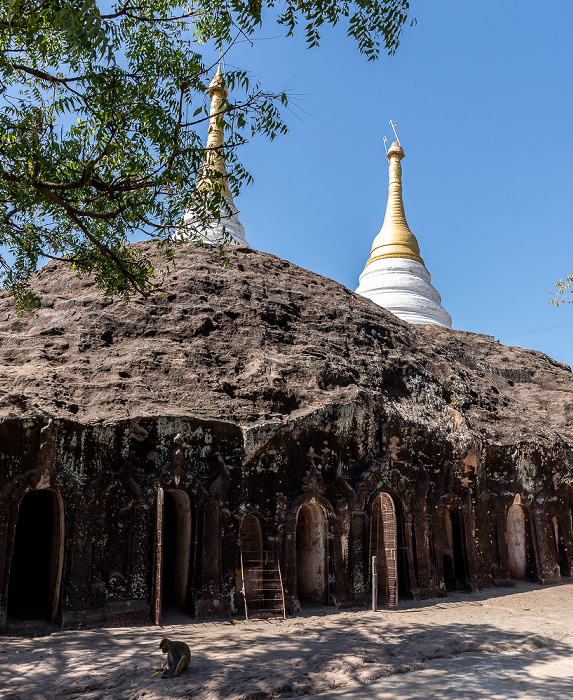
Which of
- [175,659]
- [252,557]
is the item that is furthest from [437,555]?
[175,659]

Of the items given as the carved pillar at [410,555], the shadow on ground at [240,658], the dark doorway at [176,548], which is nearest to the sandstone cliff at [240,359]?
the dark doorway at [176,548]

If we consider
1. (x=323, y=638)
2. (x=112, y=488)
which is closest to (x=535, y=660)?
(x=323, y=638)

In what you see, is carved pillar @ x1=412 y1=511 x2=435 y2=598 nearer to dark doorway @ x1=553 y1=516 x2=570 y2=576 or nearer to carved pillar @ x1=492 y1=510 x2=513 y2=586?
carved pillar @ x1=492 y1=510 x2=513 y2=586

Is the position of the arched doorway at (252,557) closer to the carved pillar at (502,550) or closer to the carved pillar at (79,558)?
the carved pillar at (79,558)

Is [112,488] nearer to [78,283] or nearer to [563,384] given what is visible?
[78,283]

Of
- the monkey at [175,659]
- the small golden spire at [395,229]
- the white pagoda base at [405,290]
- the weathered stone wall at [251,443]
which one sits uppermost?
the small golden spire at [395,229]

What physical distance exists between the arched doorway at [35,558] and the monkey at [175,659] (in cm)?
400

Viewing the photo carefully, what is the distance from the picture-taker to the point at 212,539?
1237cm

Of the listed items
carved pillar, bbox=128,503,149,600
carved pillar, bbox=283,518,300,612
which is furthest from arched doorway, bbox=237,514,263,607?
carved pillar, bbox=128,503,149,600

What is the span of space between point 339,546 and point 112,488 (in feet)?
18.6

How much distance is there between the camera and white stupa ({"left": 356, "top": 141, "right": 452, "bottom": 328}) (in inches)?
1099

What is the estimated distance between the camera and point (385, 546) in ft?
49.6

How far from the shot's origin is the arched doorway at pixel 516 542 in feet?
62.7

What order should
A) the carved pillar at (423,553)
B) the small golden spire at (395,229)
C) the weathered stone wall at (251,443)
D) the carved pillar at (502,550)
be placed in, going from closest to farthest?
1. the weathered stone wall at (251,443)
2. the carved pillar at (423,553)
3. the carved pillar at (502,550)
4. the small golden spire at (395,229)
